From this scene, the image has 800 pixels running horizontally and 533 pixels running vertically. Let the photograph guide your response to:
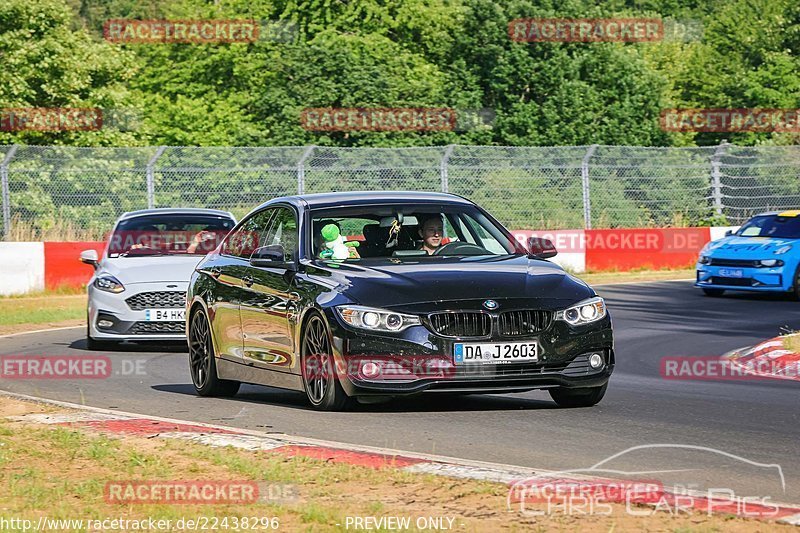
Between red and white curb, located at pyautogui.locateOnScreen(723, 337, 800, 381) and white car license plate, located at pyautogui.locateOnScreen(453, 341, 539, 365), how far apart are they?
15.1 feet

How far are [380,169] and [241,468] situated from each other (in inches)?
925

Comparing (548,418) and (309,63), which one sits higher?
(309,63)

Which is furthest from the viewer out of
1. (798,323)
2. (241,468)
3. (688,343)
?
(798,323)

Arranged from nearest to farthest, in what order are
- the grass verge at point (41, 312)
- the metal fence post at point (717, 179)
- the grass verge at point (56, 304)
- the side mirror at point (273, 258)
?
the side mirror at point (273, 258)
the grass verge at point (41, 312)
the grass verge at point (56, 304)
the metal fence post at point (717, 179)

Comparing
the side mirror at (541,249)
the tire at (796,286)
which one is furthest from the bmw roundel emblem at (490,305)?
the tire at (796,286)

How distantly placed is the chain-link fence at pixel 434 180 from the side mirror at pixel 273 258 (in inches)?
713

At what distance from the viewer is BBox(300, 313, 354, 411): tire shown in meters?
10.0

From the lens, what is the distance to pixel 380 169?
31.1m

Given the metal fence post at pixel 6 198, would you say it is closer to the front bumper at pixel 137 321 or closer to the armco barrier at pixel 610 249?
the armco barrier at pixel 610 249

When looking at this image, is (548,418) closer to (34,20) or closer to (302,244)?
(302,244)

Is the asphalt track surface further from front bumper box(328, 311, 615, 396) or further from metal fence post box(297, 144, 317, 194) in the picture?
metal fence post box(297, 144, 317, 194)

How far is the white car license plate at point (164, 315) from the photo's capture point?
16.5 metres

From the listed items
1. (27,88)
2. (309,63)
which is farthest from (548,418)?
(309,63)

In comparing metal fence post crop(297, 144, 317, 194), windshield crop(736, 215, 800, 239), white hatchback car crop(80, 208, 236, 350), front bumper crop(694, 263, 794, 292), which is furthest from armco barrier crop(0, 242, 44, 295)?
windshield crop(736, 215, 800, 239)
